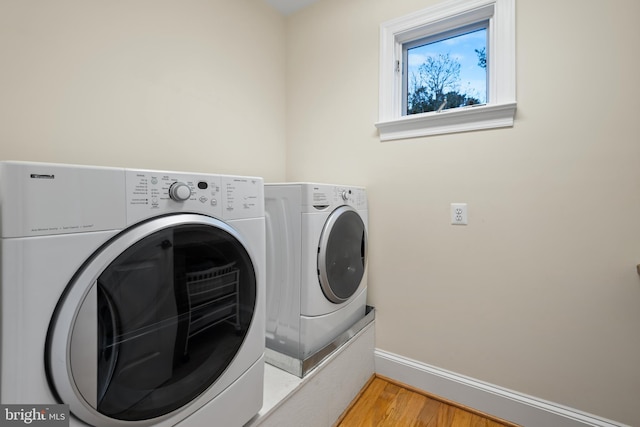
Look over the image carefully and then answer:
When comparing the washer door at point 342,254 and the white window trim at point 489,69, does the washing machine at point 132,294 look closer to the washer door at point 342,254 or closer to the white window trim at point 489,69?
the washer door at point 342,254

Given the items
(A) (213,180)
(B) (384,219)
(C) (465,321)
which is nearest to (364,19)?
(B) (384,219)

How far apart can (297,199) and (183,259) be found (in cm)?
62

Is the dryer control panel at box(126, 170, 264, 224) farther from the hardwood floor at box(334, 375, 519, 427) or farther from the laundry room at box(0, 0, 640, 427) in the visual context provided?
the hardwood floor at box(334, 375, 519, 427)

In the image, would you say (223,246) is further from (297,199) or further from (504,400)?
(504,400)

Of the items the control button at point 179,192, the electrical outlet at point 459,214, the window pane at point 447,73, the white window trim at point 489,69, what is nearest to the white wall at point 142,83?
the control button at point 179,192

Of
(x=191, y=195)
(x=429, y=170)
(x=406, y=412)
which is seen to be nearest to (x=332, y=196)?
(x=429, y=170)

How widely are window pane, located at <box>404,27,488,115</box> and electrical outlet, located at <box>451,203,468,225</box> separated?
1.96ft

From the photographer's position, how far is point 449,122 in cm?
157

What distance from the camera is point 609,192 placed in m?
1.25

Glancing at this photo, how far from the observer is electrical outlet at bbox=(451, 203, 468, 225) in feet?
5.09

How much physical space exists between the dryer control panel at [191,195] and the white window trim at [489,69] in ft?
3.62

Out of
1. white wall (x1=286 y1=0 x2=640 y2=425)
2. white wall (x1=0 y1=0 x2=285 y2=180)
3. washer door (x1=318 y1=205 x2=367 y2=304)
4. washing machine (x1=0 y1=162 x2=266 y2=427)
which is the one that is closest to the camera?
washing machine (x1=0 y1=162 x2=266 y2=427)

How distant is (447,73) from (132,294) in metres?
1.93

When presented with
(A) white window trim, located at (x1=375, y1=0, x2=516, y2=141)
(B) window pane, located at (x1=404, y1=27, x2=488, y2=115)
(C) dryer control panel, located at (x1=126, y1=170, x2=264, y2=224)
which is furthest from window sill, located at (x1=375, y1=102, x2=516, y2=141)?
(C) dryer control panel, located at (x1=126, y1=170, x2=264, y2=224)
